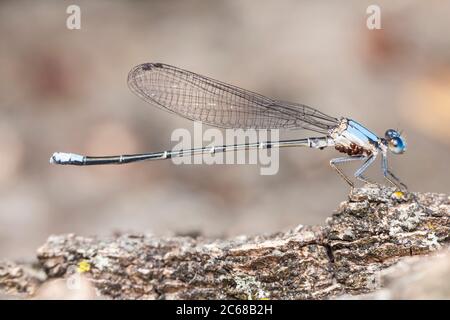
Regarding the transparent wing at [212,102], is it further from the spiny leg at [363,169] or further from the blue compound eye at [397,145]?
the blue compound eye at [397,145]

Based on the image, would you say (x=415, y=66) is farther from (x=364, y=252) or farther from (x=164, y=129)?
(x=364, y=252)

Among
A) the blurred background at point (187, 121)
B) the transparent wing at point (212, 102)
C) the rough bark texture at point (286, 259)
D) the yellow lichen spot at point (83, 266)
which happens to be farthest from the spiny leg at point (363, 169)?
the yellow lichen spot at point (83, 266)

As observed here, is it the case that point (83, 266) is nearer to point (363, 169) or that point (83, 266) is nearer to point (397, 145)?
point (363, 169)

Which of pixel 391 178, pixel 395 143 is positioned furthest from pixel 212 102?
pixel 391 178

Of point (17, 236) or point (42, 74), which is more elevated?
point (42, 74)

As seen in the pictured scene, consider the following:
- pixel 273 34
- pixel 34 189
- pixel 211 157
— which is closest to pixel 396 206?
pixel 211 157

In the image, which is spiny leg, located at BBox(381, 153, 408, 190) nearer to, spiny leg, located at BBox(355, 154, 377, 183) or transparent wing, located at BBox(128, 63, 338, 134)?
spiny leg, located at BBox(355, 154, 377, 183)
